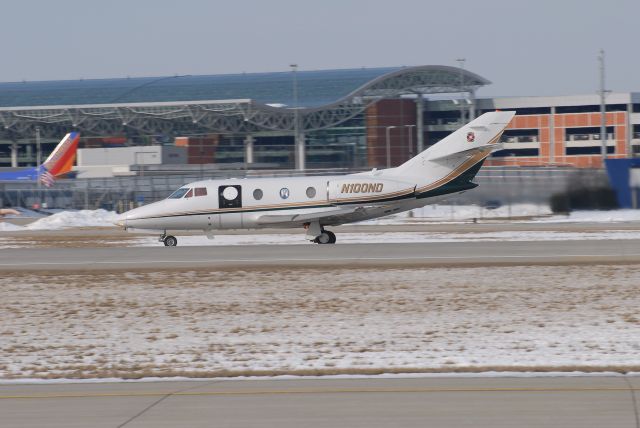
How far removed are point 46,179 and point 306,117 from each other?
111 feet

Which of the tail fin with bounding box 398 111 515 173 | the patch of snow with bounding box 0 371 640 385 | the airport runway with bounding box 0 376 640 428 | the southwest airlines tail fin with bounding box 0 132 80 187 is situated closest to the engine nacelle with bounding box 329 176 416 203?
the tail fin with bounding box 398 111 515 173

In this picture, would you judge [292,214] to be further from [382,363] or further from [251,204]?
[382,363]

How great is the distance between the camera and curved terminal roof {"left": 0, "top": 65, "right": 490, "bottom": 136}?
113 metres

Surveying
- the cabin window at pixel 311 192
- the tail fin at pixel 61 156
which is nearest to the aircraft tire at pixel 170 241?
the cabin window at pixel 311 192

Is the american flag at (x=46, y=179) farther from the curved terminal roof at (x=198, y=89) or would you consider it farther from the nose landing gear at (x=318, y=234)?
the nose landing gear at (x=318, y=234)

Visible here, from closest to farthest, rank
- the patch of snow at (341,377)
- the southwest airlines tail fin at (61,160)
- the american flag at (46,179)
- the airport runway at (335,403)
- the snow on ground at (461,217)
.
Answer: the airport runway at (335,403)
the patch of snow at (341,377)
the snow on ground at (461,217)
the american flag at (46,179)
the southwest airlines tail fin at (61,160)

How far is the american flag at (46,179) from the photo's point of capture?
9081 centimetres

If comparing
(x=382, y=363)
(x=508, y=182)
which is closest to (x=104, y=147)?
(x=508, y=182)

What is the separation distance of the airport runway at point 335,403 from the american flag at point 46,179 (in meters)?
79.9

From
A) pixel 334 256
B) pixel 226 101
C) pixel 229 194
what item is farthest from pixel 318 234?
pixel 226 101

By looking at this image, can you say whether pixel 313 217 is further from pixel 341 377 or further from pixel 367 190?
pixel 341 377

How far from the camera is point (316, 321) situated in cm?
1902

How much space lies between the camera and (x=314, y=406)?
11664 millimetres

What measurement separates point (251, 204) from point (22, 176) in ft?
230
